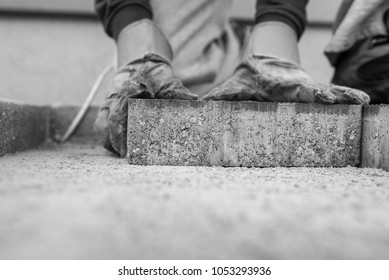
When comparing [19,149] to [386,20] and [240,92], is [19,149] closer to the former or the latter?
[240,92]

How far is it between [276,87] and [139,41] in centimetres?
32

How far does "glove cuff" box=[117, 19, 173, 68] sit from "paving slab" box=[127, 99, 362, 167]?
0.17m

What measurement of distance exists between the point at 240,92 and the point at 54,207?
469mm

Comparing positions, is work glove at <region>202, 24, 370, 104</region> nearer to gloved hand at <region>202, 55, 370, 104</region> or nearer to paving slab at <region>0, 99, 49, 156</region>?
gloved hand at <region>202, 55, 370, 104</region>

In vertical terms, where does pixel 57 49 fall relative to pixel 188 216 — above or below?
above

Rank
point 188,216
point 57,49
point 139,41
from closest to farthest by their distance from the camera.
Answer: point 188,216 → point 139,41 → point 57,49

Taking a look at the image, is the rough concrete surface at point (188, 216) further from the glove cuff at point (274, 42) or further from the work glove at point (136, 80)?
the glove cuff at point (274, 42)

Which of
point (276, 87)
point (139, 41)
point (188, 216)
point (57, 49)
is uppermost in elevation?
point (57, 49)

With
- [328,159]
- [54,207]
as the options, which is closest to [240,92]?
[328,159]

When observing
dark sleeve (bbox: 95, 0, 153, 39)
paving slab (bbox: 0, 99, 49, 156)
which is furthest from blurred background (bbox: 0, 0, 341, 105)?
dark sleeve (bbox: 95, 0, 153, 39)

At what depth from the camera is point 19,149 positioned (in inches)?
37.7

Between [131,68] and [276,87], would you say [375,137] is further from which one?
[131,68]

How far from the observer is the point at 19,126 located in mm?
963

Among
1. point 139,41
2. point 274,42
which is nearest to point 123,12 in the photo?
point 139,41
